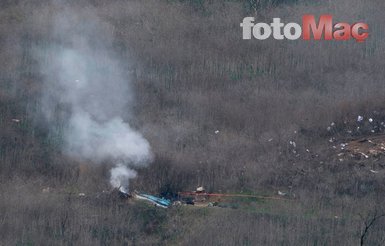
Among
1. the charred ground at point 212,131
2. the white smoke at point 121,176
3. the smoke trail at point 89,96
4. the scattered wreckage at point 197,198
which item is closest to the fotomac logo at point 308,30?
the charred ground at point 212,131

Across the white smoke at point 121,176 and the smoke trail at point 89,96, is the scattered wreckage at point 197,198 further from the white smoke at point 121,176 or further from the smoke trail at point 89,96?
the smoke trail at point 89,96

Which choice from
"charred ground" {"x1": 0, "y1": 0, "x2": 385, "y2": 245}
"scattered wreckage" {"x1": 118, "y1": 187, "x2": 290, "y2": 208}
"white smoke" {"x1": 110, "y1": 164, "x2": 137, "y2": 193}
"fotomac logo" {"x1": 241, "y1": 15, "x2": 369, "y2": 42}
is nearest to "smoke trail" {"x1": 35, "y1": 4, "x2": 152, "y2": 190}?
"white smoke" {"x1": 110, "y1": 164, "x2": 137, "y2": 193}

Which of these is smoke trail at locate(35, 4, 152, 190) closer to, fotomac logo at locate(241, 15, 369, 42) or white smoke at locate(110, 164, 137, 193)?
white smoke at locate(110, 164, 137, 193)

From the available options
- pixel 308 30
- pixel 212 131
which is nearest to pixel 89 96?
pixel 212 131

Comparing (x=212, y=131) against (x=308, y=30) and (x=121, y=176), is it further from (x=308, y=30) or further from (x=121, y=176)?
(x=308, y=30)

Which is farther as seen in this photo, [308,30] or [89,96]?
[308,30]
